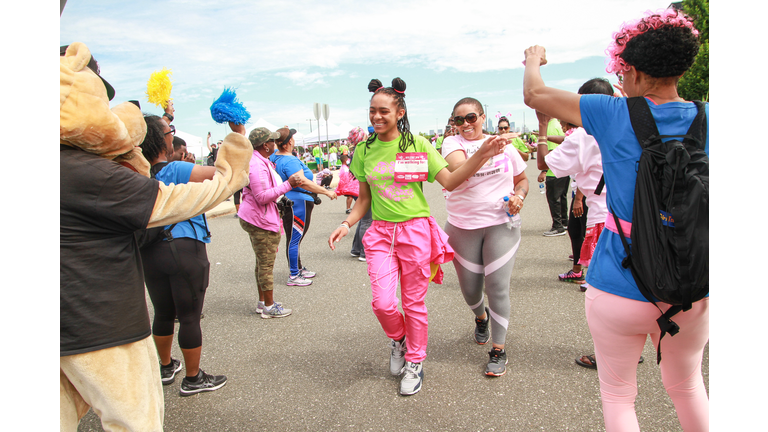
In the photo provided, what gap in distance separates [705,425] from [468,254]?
1701 millimetres

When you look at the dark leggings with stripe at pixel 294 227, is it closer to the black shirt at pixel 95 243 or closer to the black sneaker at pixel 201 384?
the black sneaker at pixel 201 384

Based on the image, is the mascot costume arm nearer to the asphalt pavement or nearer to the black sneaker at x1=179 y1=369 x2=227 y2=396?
the asphalt pavement

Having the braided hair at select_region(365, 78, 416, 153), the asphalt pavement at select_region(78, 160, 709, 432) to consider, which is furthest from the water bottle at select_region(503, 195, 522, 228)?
the asphalt pavement at select_region(78, 160, 709, 432)

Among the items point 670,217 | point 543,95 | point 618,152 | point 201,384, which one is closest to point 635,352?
point 670,217

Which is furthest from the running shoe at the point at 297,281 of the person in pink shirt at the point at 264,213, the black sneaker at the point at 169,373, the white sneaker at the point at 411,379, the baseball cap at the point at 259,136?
the white sneaker at the point at 411,379

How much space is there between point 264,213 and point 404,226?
6.26 ft

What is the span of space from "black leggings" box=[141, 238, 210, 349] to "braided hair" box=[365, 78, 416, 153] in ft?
4.53

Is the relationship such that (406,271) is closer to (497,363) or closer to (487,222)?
(487,222)

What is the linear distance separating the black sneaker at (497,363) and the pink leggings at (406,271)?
505mm

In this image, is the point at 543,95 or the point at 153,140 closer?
the point at 543,95

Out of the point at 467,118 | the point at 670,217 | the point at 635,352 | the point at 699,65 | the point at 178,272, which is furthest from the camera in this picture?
the point at 699,65

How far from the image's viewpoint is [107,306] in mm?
1727

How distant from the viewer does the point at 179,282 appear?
2.89 m

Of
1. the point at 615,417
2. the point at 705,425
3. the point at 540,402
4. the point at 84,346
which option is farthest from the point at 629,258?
the point at 84,346
